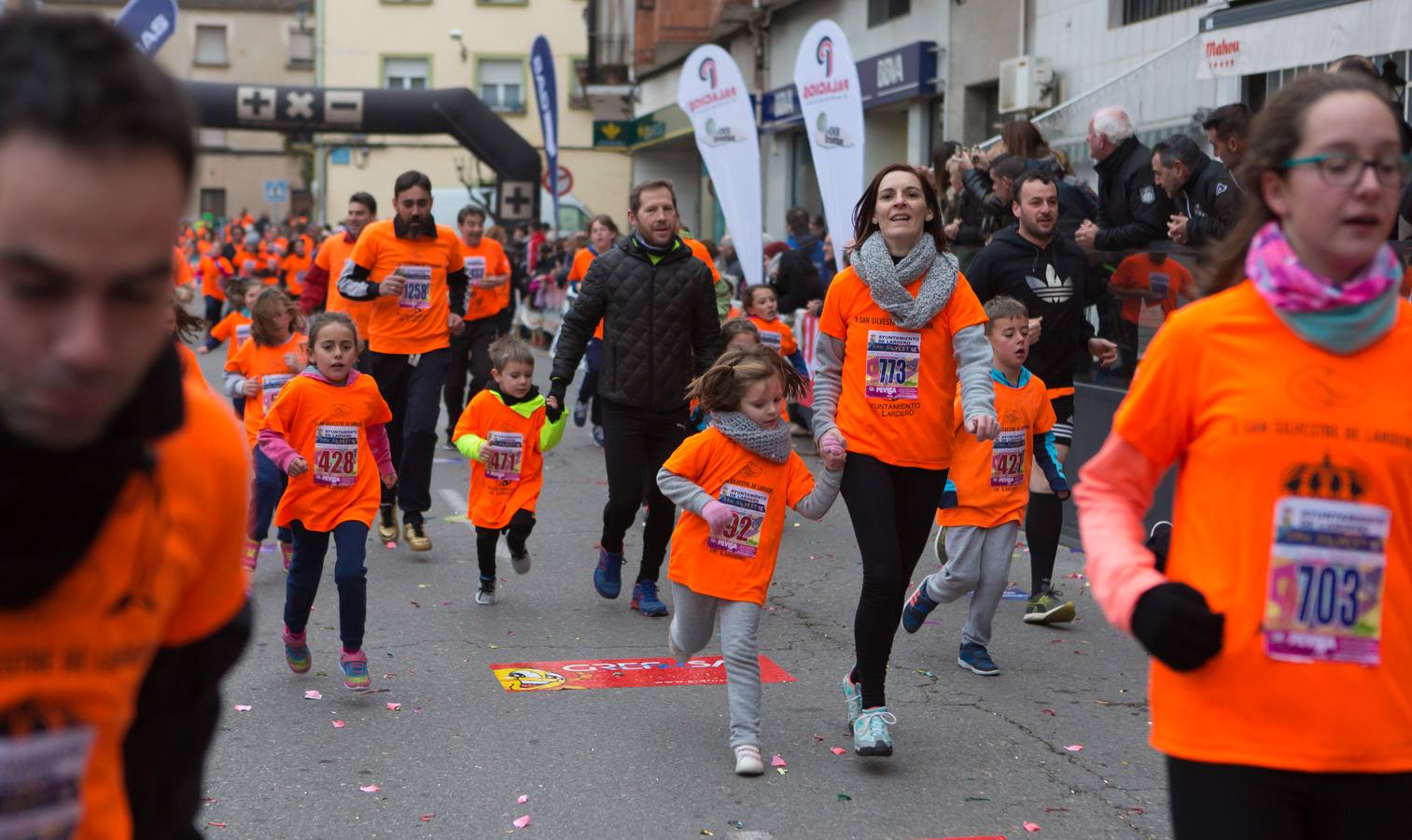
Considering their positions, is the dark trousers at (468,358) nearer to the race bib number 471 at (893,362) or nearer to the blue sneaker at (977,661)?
the blue sneaker at (977,661)

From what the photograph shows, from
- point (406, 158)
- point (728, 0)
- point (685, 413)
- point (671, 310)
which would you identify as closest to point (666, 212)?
point (671, 310)

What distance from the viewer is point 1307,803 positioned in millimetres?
2508

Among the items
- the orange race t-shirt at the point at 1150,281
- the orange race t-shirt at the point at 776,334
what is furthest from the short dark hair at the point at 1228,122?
the orange race t-shirt at the point at 776,334

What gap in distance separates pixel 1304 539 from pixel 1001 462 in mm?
4562

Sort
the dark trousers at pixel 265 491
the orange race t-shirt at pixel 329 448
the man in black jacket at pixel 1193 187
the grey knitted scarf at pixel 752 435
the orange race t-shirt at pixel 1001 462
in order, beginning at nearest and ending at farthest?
the grey knitted scarf at pixel 752 435 < the orange race t-shirt at pixel 329 448 < the orange race t-shirt at pixel 1001 462 < the dark trousers at pixel 265 491 < the man in black jacket at pixel 1193 187

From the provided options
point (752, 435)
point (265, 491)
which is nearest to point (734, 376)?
point (752, 435)

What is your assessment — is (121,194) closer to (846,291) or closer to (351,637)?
(846,291)

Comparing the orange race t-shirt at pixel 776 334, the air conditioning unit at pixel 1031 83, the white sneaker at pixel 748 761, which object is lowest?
the white sneaker at pixel 748 761

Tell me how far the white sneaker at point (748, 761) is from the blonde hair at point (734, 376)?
1247 mm

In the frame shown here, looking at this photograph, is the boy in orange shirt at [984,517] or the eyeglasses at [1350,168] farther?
the boy in orange shirt at [984,517]

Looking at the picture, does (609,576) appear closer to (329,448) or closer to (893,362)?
(329,448)

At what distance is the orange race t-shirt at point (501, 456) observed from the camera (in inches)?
324

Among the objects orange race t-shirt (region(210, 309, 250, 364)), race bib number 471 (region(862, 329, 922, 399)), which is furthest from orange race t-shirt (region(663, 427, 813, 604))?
orange race t-shirt (region(210, 309, 250, 364))

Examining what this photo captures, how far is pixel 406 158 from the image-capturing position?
52.5 metres
